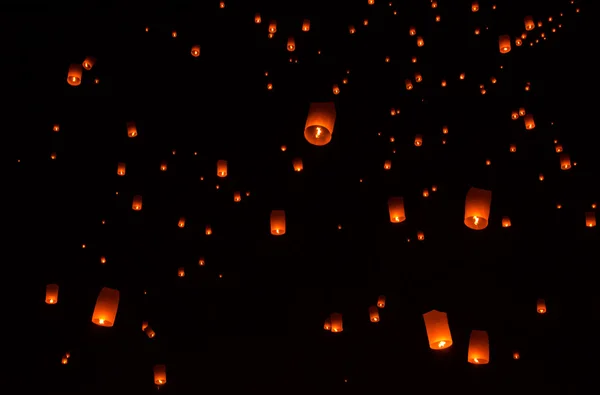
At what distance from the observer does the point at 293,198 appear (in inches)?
214

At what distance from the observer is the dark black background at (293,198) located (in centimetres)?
475

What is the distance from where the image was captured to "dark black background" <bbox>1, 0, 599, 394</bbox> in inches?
187

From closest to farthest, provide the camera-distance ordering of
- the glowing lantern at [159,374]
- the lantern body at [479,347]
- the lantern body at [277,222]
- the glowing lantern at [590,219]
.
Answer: the lantern body at [479,347] < the lantern body at [277,222] < the glowing lantern at [159,374] < the glowing lantern at [590,219]

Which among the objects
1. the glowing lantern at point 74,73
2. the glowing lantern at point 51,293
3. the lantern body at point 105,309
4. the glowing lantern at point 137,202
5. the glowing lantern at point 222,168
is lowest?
the lantern body at point 105,309

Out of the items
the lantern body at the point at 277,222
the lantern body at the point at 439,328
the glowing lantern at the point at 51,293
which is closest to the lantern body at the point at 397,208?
the lantern body at the point at 277,222

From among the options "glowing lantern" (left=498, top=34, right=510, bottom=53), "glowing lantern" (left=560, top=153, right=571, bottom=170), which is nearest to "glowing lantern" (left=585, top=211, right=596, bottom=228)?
"glowing lantern" (left=560, top=153, right=571, bottom=170)

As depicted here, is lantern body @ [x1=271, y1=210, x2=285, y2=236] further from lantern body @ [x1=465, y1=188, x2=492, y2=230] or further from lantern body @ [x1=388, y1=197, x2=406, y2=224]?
lantern body @ [x1=465, y1=188, x2=492, y2=230]

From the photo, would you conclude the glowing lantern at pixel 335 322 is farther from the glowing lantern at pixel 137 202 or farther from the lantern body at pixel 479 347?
the glowing lantern at pixel 137 202

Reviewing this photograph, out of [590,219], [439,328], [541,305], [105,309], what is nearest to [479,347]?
[439,328]

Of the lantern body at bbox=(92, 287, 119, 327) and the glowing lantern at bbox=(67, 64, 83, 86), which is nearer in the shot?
the lantern body at bbox=(92, 287, 119, 327)

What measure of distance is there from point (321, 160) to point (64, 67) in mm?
2449

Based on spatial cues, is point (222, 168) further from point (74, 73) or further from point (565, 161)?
point (565, 161)

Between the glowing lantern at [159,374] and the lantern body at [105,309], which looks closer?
the lantern body at [105,309]

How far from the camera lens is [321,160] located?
557cm
